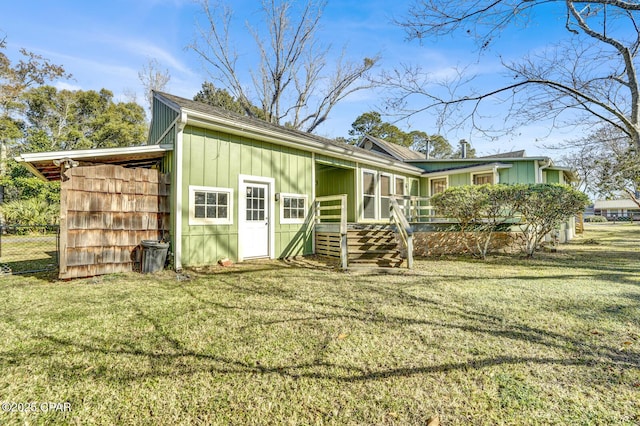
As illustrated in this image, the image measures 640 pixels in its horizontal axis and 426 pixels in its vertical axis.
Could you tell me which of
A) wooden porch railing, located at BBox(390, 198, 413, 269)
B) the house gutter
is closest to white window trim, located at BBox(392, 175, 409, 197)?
the house gutter

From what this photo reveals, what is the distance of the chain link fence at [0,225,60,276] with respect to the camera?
21.2 ft

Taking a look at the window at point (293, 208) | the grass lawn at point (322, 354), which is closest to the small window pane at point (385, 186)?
the window at point (293, 208)

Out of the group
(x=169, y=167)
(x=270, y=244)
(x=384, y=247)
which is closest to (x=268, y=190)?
(x=270, y=244)

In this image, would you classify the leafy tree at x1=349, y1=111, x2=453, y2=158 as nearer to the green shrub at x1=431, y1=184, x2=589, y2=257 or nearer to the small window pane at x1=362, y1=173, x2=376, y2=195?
the small window pane at x1=362, y1=173, x2=376, y2=195

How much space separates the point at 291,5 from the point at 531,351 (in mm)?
20635

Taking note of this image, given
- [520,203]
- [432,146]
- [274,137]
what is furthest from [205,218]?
[432,146]

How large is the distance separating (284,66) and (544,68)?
54.6ft

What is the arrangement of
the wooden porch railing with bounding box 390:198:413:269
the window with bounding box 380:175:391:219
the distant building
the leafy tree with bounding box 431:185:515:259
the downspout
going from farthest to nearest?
the distant building, the window with bounding box 380:175:391:219, the leafy tree with bounding box 431:185:515:259, the wooden porch railing with bounding box 390:198:413:269, the downspout

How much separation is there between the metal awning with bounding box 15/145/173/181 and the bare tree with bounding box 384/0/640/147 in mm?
5334

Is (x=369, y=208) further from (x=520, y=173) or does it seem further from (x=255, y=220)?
(x=520, y=173)

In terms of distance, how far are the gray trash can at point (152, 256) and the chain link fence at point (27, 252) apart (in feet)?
6.09

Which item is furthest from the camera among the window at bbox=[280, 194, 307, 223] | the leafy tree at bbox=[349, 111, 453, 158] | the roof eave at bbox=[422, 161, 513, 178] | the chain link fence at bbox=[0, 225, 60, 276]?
the leafy tree at bbox=[349, 111, 453, 158]

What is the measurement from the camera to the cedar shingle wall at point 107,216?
17.6ft

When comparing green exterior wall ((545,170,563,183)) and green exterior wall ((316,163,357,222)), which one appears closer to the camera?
green exterior wall ((316,163,357,222))
